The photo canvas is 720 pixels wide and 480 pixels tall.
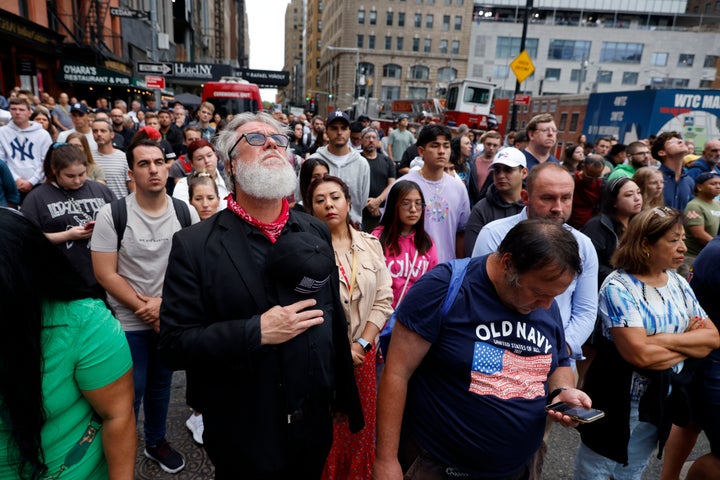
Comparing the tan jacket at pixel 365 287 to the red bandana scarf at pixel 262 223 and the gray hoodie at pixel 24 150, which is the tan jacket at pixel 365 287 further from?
the gray hoodie at pixel 24 150

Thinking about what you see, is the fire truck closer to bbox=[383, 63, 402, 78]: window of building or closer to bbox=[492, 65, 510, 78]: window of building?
bbox=[492, 65, 510, 78]: window of building

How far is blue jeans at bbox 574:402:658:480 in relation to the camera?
2.66 metres

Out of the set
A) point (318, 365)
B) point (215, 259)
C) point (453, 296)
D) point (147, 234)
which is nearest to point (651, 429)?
point (453, 296)

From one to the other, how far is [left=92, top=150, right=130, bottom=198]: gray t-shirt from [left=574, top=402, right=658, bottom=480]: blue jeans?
18.4 feet

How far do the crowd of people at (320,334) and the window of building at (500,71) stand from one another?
6703cm

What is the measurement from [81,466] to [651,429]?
3.00m

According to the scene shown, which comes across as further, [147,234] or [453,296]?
[147,234]

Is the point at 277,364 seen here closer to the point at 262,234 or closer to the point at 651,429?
the point at 262,234

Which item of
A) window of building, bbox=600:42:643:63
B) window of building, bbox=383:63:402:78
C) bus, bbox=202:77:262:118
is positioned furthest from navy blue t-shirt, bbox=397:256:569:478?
window of building, bbox=600:42:643:63

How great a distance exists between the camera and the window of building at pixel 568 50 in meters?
62.4

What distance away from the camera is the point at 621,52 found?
205 ft

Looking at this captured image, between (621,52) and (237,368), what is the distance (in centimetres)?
7646

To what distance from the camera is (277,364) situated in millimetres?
1887

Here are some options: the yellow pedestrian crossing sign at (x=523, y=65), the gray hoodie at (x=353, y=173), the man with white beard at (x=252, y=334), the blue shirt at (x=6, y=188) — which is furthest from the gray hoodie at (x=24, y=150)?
the yellow pedestrian crossing sign at (x=523, y=65)
